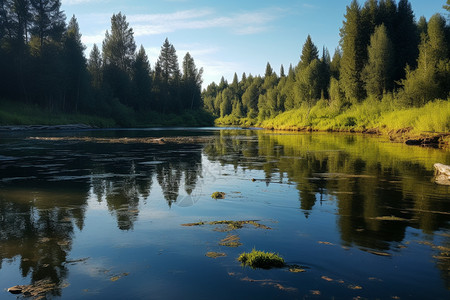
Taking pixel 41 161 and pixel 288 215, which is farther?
pixel 41 161

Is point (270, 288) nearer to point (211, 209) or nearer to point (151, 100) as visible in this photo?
point (211, 209)

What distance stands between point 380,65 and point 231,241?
59.0 m

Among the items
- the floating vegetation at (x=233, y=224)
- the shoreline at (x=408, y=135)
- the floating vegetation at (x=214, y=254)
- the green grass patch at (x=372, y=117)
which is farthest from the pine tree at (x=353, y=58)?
the floating vegetation at (x=214, y=254)

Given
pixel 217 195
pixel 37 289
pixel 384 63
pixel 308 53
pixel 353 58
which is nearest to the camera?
pixel 37 289

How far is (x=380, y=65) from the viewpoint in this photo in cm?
5659

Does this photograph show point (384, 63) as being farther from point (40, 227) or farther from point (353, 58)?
point (40, 227)

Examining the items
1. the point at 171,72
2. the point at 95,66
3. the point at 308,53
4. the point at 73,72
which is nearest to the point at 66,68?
the point at 73,72

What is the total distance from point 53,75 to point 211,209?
212 feet

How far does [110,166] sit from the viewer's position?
59.2ft

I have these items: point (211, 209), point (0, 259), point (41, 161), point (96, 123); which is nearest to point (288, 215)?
point (211, 209)

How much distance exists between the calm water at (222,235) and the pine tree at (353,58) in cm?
5217

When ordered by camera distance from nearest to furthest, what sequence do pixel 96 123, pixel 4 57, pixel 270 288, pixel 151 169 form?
1. pixel 270 288
2. pixel 151 169
3. pixel 4 57
4. pixel 96 123

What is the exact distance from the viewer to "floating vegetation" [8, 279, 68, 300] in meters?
4.71

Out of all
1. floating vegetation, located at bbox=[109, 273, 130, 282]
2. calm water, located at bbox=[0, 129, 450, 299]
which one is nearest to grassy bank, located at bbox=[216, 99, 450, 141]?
calm water, located at bbox=[0, 129, 450, 299]
